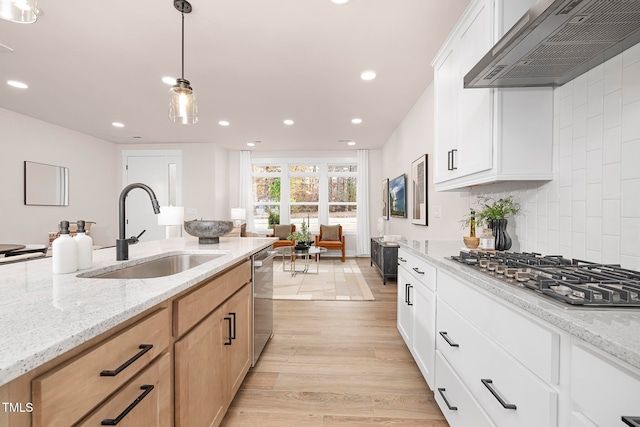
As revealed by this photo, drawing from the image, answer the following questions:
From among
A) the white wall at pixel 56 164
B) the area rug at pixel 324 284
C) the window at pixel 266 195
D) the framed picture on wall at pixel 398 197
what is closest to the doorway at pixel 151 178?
the white wall at pixel 56 164

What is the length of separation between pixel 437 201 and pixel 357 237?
4.12 m

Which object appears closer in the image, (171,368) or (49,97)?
(171,368)

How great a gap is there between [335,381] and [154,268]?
4.50ft

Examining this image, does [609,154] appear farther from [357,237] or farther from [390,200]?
[357,237]

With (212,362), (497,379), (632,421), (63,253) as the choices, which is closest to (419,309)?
(497,379)

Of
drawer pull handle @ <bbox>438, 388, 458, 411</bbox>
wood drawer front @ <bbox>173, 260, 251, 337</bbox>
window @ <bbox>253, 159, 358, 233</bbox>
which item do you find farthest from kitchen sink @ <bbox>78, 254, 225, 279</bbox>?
window @ <bbox>253, 159, 358, 233</bbox>

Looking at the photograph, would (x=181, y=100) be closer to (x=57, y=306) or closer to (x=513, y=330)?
(x=57, y=306)

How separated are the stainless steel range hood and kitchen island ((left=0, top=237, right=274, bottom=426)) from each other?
1536 mm

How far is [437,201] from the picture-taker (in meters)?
3.45

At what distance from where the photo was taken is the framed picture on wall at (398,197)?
4895mm

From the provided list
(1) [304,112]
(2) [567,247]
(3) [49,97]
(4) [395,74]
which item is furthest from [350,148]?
(2) [567,247]

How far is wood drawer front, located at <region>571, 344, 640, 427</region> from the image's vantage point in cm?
59

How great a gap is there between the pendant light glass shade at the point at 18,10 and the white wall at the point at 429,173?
3.11 m

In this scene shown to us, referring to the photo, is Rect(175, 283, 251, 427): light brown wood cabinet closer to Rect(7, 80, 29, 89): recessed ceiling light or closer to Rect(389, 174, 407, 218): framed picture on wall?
Rect(389, 174, 407, 218): framed picture on wall
